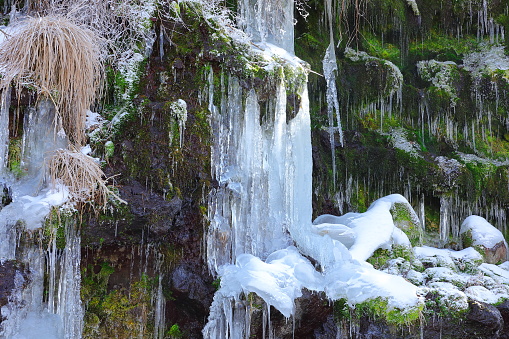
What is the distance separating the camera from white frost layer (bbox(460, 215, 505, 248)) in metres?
8.77

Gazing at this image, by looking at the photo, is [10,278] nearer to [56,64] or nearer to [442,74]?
[56,64]

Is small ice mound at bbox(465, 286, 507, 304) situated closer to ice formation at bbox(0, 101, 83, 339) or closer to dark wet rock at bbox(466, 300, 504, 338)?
dark wet rock at bbox(466, 300, 504, 338)

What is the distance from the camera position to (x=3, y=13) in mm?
7289

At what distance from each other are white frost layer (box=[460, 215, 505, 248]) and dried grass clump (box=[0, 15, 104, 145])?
231 inches

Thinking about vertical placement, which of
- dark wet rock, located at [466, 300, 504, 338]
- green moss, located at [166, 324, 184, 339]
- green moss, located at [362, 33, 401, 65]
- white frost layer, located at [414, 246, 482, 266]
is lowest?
green moss, located at [166, 324, 184, 339]

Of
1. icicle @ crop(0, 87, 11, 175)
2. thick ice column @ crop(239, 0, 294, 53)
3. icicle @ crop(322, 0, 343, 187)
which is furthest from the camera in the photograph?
icicle @ crop(322, 0, 343, 187)

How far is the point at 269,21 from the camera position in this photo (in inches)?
321

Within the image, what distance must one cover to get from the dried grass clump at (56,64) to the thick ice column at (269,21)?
2.38m

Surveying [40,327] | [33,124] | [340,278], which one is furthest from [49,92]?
[340,278]

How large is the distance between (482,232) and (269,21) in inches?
173

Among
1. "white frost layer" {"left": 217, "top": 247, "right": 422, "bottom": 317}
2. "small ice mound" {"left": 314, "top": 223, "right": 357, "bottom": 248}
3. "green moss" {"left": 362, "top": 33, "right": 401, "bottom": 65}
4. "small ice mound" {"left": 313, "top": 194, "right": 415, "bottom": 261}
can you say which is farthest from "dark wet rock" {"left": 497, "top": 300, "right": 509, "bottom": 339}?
"green moss" {"left": 362, "top": 33, "right": 401, "bottom": 65}

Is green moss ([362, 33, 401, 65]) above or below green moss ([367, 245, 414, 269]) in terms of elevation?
above

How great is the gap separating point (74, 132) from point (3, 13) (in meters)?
2.14

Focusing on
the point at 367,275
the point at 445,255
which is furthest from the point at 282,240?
the point at 445,255
